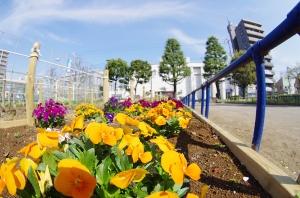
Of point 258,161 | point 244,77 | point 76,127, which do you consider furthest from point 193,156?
point 244,77

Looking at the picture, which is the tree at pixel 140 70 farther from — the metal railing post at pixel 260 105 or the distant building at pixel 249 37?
the metal railing post at pixel 260 105

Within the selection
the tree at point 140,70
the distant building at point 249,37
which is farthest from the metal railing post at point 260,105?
the distant building at point 249,37

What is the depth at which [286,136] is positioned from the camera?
8.36ft

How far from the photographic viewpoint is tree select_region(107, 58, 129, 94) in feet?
136

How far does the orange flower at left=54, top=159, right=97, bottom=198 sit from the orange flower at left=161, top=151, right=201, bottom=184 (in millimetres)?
222

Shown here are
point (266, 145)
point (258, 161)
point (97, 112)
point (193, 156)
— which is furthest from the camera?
point (97, 112)

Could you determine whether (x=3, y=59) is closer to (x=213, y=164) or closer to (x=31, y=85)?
(x=31, y=85)

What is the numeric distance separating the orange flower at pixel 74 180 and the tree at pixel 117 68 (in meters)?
41.4

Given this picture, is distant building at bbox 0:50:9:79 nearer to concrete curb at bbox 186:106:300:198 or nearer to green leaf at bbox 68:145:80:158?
green leaf at bbox 68:145:80:158

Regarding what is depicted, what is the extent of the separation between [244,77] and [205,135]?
116 feet

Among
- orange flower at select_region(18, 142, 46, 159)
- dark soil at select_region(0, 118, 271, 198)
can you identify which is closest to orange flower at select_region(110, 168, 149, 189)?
orange flower at select_region(18, 142, 46, 159)

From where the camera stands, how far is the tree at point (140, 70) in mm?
43906

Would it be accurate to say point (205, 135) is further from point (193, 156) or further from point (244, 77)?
point (244, 77)

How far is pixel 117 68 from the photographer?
41.7 metres
